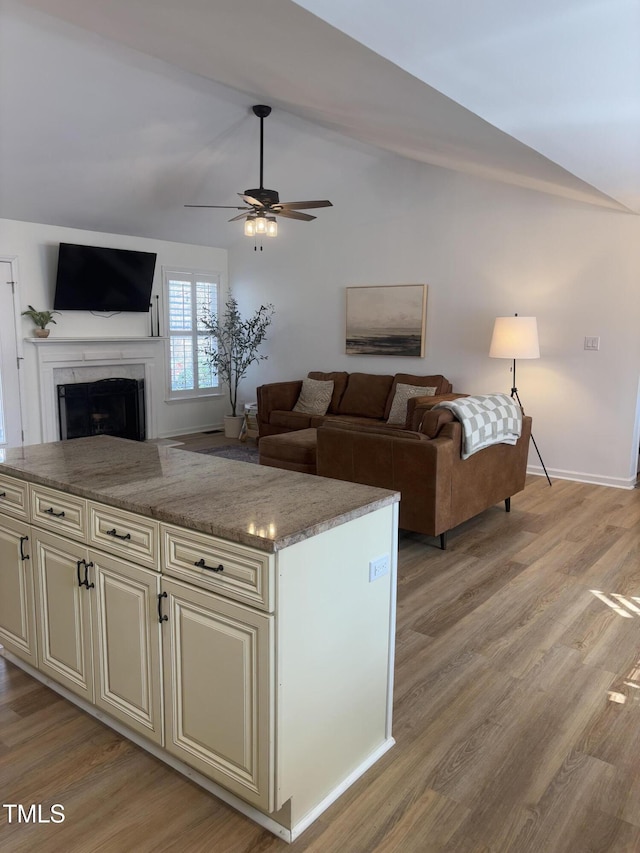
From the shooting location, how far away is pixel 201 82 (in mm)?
4637

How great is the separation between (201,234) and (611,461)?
539cm

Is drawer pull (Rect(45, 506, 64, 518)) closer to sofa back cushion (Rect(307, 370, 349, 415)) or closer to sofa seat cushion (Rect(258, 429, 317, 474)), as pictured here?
sofa seat cushion (Rect(258, 429, 317, 474))

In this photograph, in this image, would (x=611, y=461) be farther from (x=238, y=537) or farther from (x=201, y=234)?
(x=201, y=234)

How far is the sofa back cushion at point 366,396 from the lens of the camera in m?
6.69

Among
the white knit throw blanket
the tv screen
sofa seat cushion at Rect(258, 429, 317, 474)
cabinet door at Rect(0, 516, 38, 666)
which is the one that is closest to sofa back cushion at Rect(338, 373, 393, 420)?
sofa seat cushion at Rect(258, 429, 317, 474)

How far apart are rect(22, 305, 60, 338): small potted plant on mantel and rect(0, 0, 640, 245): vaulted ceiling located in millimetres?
947

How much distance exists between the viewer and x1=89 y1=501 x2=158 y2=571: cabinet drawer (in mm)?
1902

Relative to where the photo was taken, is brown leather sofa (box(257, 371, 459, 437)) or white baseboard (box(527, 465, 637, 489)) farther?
brown leather sofa (box(257, 371, 459, 437))

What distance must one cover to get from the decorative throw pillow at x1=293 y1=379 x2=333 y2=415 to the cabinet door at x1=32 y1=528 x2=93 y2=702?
4724 millimetres

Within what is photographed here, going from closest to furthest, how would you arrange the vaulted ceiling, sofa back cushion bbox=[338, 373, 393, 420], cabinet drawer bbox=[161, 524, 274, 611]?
1. cabinet drawer bbox=[161, 524, 274, 611]
2. the vaulted ceiling
3. sofa back cushion bbox=[338, 373, 393, 420]

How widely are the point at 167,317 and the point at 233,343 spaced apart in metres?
0.88

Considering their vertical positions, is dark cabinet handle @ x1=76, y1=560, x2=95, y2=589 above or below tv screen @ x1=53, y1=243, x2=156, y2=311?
below

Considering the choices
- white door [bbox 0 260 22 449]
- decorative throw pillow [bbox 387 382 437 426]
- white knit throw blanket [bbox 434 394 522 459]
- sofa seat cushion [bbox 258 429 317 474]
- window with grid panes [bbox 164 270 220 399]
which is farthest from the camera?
window with grid panes [bbox 164 270 220 399]

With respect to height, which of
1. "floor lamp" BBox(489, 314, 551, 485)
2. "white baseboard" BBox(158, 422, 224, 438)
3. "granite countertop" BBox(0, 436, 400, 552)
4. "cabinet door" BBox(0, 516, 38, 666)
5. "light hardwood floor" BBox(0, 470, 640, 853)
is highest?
"floor lamp" BBox(489, 314, 551, 485)
